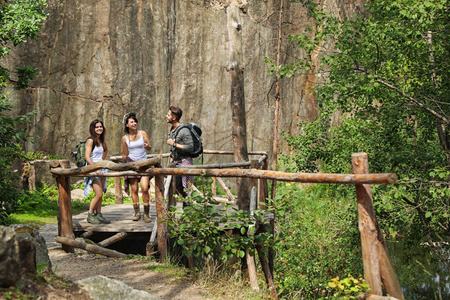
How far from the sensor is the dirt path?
5055mm

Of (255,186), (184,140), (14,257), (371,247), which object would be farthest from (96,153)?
(371,247)

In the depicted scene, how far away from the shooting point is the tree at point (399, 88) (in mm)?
7762

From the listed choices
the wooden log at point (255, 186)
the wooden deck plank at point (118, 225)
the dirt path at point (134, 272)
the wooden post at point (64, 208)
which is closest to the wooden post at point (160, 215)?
the dirt path at point (134, 272)

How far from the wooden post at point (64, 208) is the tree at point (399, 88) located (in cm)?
395

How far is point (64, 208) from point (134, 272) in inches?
61.4

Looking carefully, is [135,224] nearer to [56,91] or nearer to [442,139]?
[442,139]

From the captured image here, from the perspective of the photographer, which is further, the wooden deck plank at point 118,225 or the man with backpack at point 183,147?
the wooden deck plank at point 118,225

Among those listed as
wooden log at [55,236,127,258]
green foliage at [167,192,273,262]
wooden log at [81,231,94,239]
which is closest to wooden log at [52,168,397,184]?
green foliage at [167,192,273,262]

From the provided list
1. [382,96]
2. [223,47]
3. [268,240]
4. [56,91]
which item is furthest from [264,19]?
[268,240]

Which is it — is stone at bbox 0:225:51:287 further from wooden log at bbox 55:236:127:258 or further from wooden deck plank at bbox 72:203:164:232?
wooden deck plank at bbox 72:203:164:232

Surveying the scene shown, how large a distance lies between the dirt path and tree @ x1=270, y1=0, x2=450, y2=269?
Result: 3240 mm

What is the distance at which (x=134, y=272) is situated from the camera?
224 inches

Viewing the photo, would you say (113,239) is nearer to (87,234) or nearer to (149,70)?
(87,234)

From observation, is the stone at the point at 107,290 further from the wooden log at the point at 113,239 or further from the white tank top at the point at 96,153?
the white tank top at the point at 96,153
